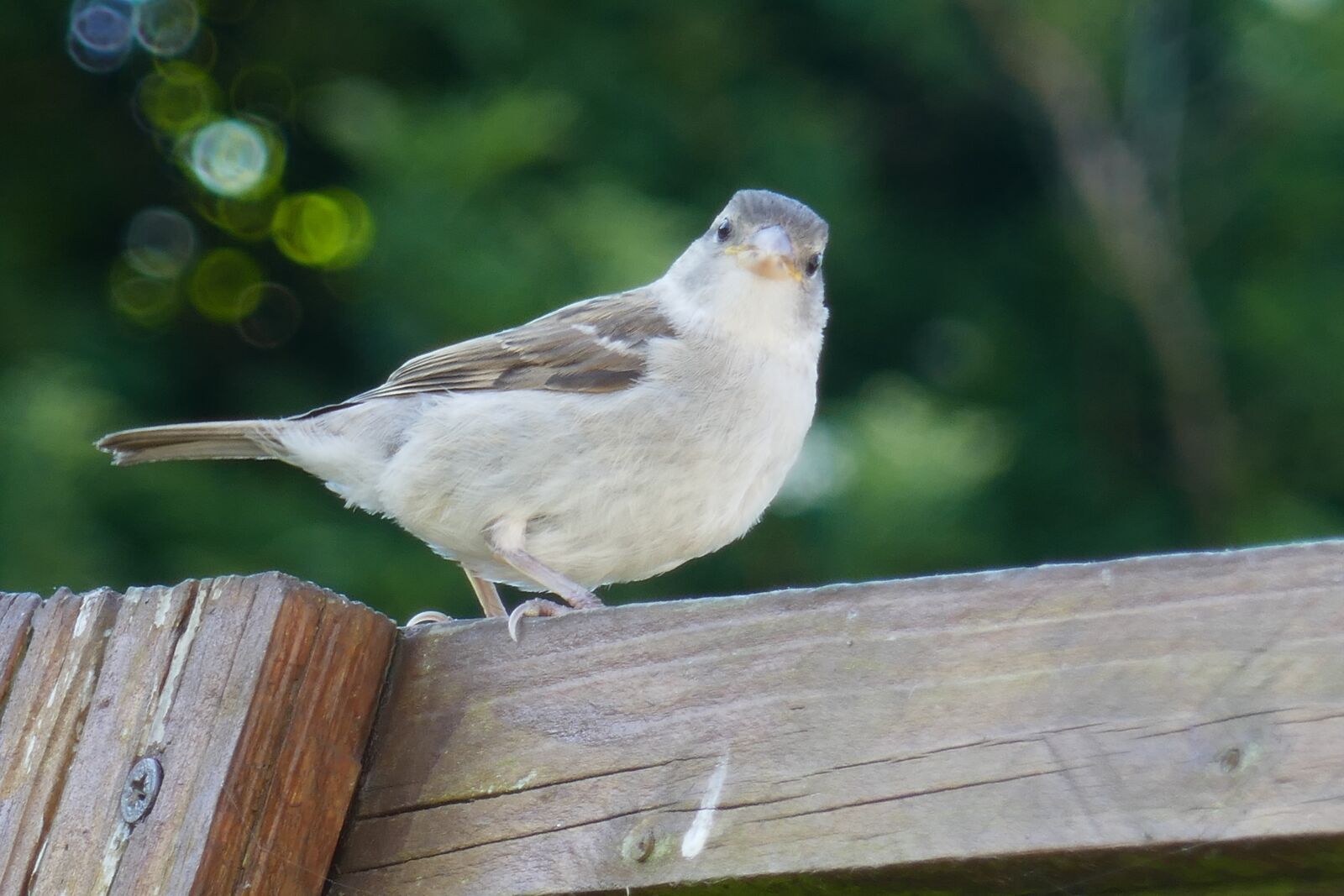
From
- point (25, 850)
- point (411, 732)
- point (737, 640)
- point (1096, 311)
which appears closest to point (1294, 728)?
point (737, 640)

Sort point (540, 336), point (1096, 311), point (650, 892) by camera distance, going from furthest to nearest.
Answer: point (1096, 311) → point (540, 336) → point (650, 892)

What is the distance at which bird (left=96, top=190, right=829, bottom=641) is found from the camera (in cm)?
254

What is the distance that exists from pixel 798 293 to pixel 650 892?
6.22 feet

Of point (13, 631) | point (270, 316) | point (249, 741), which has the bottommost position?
point (270, 316)

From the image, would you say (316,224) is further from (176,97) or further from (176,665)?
(176,665)

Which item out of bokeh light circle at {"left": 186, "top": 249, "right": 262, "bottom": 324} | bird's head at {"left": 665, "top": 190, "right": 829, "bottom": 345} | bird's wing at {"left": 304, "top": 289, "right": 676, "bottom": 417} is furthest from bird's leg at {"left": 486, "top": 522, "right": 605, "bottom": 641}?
bokeh light circle at {"left": 186, "top": 249, "right": 262, "bottom": 324}

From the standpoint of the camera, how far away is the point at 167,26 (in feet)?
18.9

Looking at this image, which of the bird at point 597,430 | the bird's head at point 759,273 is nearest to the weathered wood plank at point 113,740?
the bird at point 597,430

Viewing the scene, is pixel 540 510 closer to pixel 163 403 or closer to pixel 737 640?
pixel 737 640

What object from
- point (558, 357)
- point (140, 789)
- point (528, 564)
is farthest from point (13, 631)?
point (558, 357)

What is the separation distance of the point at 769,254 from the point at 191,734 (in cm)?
182

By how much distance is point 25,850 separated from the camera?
1.43 meters

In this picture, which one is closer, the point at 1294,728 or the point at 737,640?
the point at 1294,728

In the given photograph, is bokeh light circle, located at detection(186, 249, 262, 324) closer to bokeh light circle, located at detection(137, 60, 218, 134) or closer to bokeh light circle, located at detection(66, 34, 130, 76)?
bokeh light circle, located at detection(137, 60, 218, 134)
